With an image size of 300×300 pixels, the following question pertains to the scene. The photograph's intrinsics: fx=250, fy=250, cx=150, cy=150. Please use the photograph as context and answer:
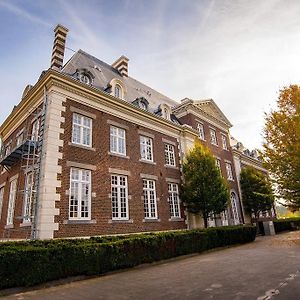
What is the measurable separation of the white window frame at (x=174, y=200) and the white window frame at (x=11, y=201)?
33.8 ft

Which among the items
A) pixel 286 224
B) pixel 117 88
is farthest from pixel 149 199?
pixel 286 224

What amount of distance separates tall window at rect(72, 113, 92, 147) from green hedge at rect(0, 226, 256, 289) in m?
5.77

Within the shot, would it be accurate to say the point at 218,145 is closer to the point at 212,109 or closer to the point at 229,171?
the point at 229,171

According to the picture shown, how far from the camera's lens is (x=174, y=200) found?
749 inches

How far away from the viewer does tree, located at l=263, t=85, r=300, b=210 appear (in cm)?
1176

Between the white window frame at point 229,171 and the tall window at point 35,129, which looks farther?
the white window frame at point 229,171

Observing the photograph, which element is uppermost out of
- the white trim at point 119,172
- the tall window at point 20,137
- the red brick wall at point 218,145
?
the red brick wall at point 218,145

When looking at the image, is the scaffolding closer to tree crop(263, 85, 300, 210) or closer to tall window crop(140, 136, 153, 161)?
tall window crop(140, 136, 153, 161)

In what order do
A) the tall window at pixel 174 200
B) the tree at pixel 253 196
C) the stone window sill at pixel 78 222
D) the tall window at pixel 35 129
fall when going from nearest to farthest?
the stone window sill at pixel 78 222 → the tall window at pixel 35 129 → the tall window at pixel 174 200 → the tree at pixel 253 196

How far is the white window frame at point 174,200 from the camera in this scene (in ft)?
60.9

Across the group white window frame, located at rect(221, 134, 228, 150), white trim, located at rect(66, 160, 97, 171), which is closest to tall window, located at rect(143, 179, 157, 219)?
white trim, located at rect(66, 160, 97, 171)

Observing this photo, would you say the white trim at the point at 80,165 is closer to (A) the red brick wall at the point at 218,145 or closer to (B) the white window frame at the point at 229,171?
(A) the red brick wall at the point at 218,145

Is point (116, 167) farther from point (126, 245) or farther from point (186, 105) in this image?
point (186, 105)

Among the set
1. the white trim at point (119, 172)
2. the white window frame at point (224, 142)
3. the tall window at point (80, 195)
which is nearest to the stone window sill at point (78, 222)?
the tall window at point (80, 195)
